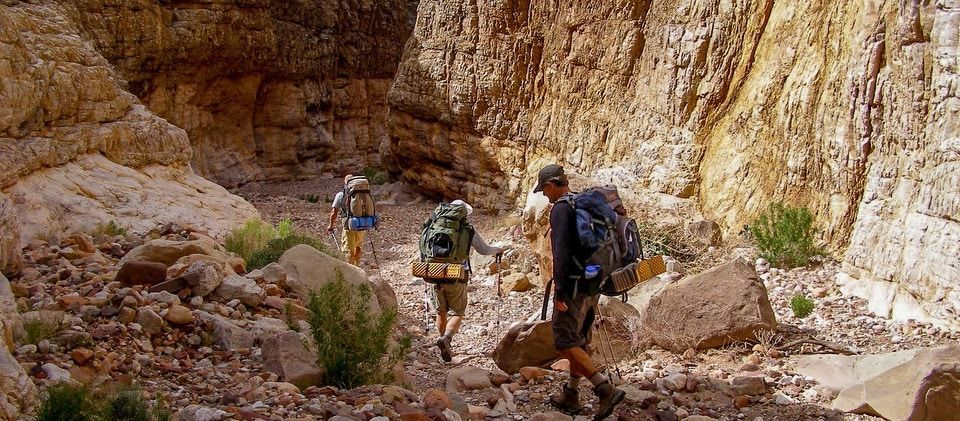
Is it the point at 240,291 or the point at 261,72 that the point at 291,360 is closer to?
the point at 240,291

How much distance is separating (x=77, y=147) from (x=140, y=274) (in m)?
4.00

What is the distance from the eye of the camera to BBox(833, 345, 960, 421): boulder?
534 cm

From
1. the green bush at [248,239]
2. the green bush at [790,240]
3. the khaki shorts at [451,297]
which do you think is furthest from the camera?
the green bush at [790,240]

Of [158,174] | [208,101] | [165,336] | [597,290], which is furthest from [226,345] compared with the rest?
[208,101]

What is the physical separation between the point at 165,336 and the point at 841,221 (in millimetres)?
7282

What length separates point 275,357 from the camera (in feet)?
18.9

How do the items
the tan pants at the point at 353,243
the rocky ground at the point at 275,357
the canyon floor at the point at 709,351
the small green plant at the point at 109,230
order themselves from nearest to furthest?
the rocky ground at the point at 275,357, the canyon floor at the point at 709,351, the small green plant at the point at 109,230, the tan pants at the point at 353,243

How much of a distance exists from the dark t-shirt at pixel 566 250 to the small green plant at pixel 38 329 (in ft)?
10.8

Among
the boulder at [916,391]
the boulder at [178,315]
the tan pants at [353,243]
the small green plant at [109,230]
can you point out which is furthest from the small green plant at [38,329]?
the tan pants at [353,243]

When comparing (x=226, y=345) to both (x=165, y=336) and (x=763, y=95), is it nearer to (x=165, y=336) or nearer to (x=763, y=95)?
(x=165, y=336)

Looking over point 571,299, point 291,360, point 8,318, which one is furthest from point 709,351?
point 8,318

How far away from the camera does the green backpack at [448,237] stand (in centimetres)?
781

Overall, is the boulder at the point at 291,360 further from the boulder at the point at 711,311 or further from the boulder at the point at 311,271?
the boulder at the point at 711,311

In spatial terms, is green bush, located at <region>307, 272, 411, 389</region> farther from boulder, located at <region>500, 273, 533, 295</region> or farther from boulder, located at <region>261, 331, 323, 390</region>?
boulder, located at <region>500, 273, 533, 295</region>
